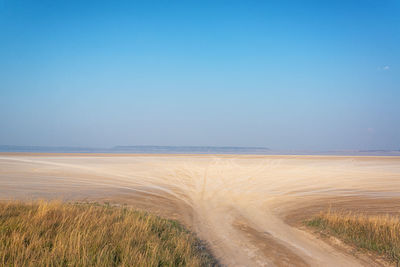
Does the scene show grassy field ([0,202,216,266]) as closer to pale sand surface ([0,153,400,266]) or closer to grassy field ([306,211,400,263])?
pale sand surface ([0,153,400,266])

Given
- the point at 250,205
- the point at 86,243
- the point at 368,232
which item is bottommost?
the point at 250,205

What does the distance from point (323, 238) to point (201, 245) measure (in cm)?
439

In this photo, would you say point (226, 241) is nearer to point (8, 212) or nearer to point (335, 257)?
point (335, 257)

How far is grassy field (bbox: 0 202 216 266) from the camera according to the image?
17.9 feet

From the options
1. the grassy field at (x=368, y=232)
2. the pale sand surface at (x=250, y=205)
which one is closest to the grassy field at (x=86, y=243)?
the pale sand surface at (x=250, y=205)

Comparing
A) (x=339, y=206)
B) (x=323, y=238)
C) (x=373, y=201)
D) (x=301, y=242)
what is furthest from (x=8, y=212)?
(x=373, y=201)

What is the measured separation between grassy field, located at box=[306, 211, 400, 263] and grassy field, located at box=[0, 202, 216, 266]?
4.90 metres

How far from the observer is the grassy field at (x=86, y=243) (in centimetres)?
546

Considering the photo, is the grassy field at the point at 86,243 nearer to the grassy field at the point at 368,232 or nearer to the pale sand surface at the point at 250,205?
the pale sand surface at the point at 250,205

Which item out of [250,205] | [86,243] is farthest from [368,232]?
[86,243]

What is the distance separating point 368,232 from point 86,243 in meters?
8.75

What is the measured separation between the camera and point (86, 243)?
6.09 metres

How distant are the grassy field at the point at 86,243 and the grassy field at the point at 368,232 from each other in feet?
16.1

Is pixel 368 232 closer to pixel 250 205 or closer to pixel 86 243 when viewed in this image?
pixel 250 205
